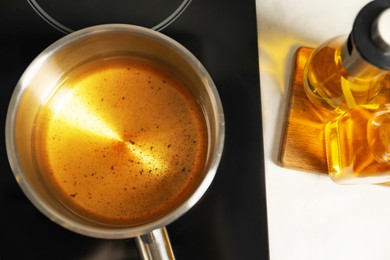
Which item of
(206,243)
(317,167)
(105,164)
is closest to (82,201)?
(105,164)

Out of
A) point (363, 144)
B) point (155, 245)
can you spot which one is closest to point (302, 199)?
point (363, 144)

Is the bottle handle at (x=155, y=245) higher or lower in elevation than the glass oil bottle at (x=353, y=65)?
lower

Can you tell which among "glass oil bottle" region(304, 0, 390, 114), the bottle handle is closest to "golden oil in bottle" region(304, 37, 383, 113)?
"glass oil bottle" region(304, 0, 390, 114)

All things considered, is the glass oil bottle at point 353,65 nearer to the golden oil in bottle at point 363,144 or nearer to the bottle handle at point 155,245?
Answer: the golden oil in bottle at point 363,144

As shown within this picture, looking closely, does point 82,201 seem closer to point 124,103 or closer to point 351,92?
point 124,103

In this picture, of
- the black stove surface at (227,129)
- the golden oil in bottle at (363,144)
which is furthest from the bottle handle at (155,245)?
the golden oil in bottle at (363,144)

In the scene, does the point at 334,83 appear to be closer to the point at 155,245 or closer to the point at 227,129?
the point at 227,129

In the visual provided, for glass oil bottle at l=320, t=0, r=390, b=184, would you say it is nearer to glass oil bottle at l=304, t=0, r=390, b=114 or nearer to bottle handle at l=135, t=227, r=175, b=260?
glass oil bottle at l=304, t=0, r=390, b=114
